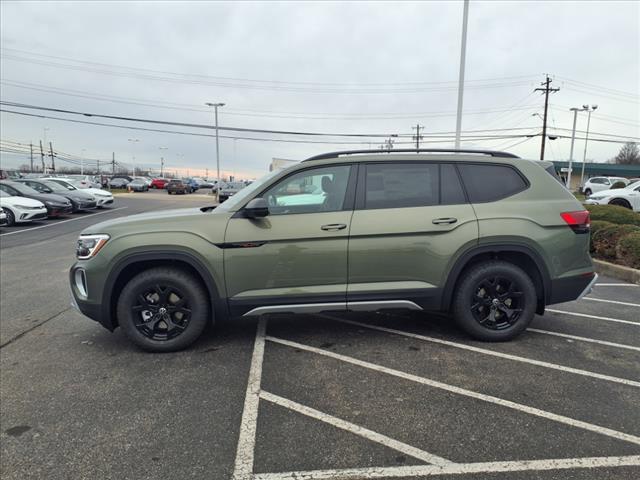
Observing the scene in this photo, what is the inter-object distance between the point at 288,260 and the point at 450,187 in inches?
67.7

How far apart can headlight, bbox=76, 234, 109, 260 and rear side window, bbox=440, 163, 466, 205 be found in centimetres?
316

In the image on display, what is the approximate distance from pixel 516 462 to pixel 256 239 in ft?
8.32

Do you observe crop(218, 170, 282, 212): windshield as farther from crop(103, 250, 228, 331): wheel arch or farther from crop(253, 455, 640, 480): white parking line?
crop(253, 455, 640, 480): white parking line

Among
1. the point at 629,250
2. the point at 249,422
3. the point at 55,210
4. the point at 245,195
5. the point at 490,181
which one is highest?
the point at 490,181

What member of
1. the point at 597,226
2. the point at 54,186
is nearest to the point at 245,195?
the point at 597,226

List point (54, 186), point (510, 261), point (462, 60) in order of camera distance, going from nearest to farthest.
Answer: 1. point (510, 261)
2. point (462, 60)
3. point (54, 186)

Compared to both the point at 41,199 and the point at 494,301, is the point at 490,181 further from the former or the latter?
the point at 41,199

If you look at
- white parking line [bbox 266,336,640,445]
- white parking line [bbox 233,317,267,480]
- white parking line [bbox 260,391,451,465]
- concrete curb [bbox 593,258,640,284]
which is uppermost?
concrete curb [bbox 593,258,640,284]

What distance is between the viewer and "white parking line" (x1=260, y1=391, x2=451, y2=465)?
2.47 m

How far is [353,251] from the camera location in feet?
12.7

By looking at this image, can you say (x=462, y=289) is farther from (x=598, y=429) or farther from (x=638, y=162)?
(x=638, y=162)

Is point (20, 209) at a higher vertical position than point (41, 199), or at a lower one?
lower

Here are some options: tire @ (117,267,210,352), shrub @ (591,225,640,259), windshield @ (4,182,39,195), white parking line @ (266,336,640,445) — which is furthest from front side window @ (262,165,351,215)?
windshield @ (4,182,39,195)

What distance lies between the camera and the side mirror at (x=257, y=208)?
148 inches
